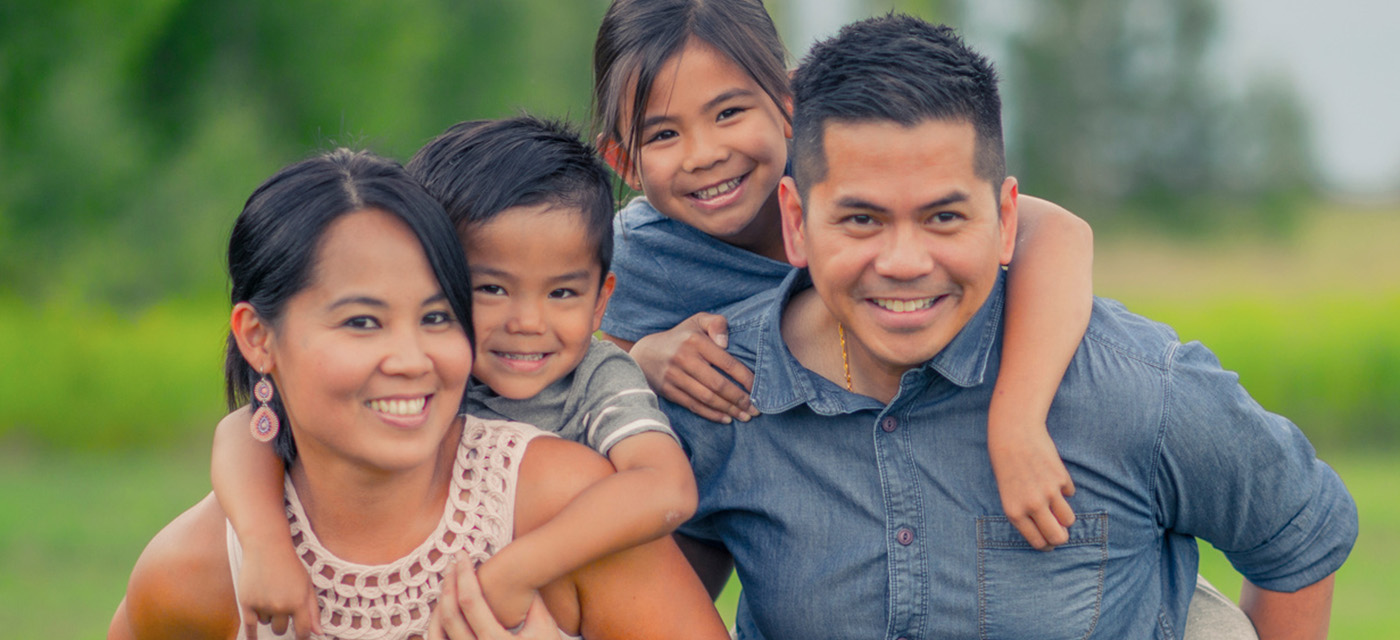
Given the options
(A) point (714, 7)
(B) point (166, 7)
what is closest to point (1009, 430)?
(A) point (714, 7)

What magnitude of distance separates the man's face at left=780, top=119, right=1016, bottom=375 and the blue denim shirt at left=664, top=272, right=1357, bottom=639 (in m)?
0.12

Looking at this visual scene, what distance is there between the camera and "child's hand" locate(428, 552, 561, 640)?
8.56 ft

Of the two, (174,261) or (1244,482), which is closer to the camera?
(1244,482)

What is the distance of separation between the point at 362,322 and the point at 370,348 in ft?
0.18

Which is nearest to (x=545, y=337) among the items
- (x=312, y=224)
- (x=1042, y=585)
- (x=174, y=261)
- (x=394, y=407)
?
(x=394, y=407)

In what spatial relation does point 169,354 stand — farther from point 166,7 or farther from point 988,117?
point 988,117

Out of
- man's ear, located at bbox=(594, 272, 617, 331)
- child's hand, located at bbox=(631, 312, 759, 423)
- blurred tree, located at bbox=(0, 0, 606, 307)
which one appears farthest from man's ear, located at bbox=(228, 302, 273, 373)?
blurred tree, located at bbox=(0, 0, 606, 307)

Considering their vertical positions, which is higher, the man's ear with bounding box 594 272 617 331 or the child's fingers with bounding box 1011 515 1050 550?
the man's ear with bounding box 594 272 617 331

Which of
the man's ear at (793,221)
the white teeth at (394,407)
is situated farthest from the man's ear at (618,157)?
the white teeth at (394,407)

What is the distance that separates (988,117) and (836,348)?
60 centimetres

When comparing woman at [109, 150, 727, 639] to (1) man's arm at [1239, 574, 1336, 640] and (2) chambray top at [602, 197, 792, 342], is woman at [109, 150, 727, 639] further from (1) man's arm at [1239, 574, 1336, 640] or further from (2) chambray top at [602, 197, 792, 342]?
(1) man's arm at [1239, 574, 1336, 640]

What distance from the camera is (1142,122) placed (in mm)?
33469

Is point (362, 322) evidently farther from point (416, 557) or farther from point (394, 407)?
point (416, 557)

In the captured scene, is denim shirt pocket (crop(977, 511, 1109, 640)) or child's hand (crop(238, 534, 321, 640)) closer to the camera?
child's hand (crop(238, 534, 321, 640))
